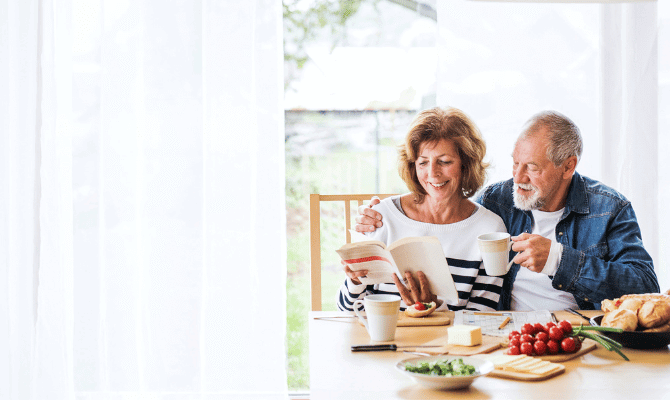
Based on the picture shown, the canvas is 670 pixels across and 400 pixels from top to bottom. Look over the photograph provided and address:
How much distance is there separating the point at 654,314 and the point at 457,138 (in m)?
0.80

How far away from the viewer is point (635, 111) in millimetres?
2340

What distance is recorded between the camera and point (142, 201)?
7.10 feet

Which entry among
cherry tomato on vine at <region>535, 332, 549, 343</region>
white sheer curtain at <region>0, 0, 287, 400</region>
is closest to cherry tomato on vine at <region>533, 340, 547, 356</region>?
cherry tomato on vine at <region>535, 332, 549, 343</region>

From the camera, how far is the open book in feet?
4.72

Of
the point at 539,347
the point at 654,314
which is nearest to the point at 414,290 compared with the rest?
the point at 539,347

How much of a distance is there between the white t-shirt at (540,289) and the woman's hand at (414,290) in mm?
403

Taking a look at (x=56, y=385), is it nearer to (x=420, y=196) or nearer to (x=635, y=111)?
(x=420, y=196)

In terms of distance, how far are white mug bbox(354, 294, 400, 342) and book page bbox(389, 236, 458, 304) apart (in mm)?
249

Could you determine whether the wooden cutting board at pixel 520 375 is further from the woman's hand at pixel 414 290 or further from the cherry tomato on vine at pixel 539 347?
the woman's hand at pixel 414 290

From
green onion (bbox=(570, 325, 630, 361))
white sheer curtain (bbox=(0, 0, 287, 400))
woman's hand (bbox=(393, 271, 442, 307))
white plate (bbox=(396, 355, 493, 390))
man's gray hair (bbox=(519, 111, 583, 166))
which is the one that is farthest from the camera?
white sheer curtain (bbox=(0, 0, 287, 400))

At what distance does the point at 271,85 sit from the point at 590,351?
146 cm

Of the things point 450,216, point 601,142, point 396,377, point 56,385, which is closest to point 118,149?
point 56,385

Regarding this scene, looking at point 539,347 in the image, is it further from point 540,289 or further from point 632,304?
point 540,289

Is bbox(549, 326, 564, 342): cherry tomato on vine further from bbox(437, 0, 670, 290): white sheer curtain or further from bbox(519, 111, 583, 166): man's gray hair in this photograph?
bbox(437, 0, 670, 290): white sheer curtain
